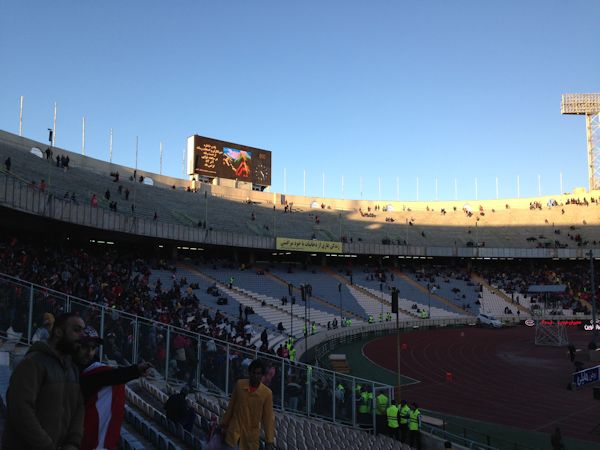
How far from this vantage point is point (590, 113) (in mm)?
81938

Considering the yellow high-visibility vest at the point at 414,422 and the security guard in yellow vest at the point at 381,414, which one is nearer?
the yellow high-visibility vest at the point at 414,422

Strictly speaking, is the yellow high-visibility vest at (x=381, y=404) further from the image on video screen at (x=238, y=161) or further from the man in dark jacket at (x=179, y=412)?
the image on video screen at (x=238, y=161)

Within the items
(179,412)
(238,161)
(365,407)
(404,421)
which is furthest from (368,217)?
(179,412)

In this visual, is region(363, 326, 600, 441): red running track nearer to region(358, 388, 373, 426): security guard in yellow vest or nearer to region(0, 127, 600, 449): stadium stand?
region(0, 127, 600, 449): stadium stand

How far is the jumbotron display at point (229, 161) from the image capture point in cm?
6588

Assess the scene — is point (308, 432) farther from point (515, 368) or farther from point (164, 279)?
point (164, 279)

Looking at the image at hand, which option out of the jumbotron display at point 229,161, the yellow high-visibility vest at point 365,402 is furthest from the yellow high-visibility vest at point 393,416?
the jumbotron display at point 229,161

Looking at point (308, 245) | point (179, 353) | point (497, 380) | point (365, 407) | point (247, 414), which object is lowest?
point (497, 380)

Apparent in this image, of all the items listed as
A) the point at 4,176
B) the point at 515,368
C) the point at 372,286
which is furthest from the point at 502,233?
the point at 4,176

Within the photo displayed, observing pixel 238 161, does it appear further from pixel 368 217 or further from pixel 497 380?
pixel 497 380

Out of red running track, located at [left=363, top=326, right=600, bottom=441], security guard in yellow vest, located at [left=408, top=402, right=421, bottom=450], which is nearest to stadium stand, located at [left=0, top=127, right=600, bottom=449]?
security guard in yellow vest, located at [left=408, top=402, right=421, bottom=450]

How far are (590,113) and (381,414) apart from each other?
83248 mm

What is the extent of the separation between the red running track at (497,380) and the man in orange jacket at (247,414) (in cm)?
1427

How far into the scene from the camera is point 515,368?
27.3m
